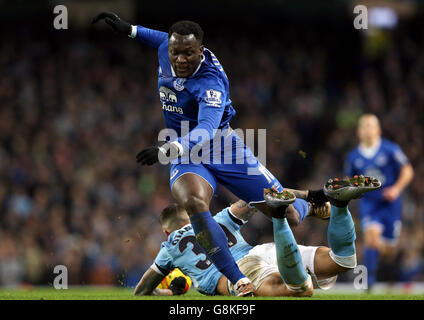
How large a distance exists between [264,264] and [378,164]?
480cm

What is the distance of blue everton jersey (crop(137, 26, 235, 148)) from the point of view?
5672mm

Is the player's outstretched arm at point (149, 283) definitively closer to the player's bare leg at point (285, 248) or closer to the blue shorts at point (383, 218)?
the player's bare leg at point (285, 248)

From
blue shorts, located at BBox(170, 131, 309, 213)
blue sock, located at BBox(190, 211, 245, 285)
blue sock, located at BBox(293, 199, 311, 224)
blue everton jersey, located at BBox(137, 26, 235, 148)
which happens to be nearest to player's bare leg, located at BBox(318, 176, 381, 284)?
blue sock, located at BBox(293, 199, 311, 224)

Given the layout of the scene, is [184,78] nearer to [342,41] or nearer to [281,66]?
[281,66]

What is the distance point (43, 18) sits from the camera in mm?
18250

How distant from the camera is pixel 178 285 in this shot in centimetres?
649

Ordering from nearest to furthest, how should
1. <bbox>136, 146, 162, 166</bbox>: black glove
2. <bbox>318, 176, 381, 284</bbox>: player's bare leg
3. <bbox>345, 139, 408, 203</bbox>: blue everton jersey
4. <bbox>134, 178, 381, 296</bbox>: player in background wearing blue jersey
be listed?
1. <bbox>136, 146, 162, 166</bbox>: black glove
2. <bbox>318, 176, 381, 284</bbox>: player's bare leg
3. <bbox>134, 178, 381, 296</bbox>: player in background wearing blue jersey
4. <bbox>345, 139, 408, 203</bbox>: blue everton jersey

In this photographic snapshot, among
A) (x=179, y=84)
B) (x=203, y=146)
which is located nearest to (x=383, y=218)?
(x=203, y=146)

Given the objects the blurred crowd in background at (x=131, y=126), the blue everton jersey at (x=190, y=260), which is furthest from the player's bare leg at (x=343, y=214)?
the blurred crowd in background at (x=131, y=126)

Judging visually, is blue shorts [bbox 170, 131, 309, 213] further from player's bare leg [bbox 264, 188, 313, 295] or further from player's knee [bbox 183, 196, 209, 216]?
player's bare leg [bbox 264, 188, 313, 295]

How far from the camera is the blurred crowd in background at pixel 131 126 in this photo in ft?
42.4

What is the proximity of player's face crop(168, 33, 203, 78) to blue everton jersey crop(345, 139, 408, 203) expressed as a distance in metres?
4.77

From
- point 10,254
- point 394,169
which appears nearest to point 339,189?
point 394,169

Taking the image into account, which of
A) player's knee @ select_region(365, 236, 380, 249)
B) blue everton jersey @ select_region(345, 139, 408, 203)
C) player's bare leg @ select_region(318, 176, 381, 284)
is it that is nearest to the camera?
player's bare leg @ select_region(318, 176, 381, 284)
